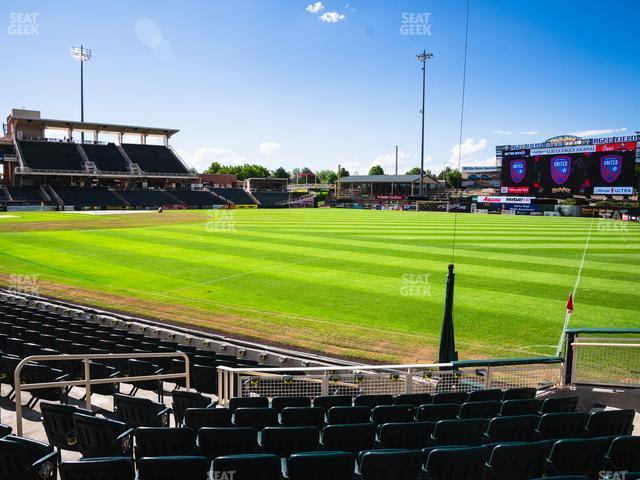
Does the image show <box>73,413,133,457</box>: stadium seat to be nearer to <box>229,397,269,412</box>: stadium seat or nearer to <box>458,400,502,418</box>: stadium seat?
<box>229,397,269,412</box>: stadium seat

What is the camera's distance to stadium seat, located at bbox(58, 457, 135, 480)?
4004 millimetres

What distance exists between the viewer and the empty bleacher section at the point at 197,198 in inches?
3340

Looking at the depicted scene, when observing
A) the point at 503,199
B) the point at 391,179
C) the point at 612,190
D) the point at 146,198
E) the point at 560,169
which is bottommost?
the point at 146,198

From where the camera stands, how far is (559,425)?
577 cm

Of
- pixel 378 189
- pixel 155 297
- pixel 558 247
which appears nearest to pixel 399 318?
pixel 155 297

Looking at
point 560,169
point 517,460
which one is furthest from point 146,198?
point 517,460

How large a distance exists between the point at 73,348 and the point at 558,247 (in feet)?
95.9

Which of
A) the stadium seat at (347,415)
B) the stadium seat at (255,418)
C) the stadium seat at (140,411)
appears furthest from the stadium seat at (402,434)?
the stadium seat at (140,411)

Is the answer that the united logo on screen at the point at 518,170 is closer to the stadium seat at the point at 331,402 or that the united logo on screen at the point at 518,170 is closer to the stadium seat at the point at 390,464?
the stadium seat at the point at 331,402

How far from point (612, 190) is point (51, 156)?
283ft

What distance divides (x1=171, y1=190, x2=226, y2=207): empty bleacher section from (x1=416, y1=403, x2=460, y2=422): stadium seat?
8093 centimetres

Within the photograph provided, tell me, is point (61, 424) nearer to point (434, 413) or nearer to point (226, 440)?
point (226, 440)

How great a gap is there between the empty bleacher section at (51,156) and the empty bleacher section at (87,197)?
15.2 ft

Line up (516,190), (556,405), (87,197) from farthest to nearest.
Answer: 1. (87,197)
2. (516,190)
3. (556,405)
